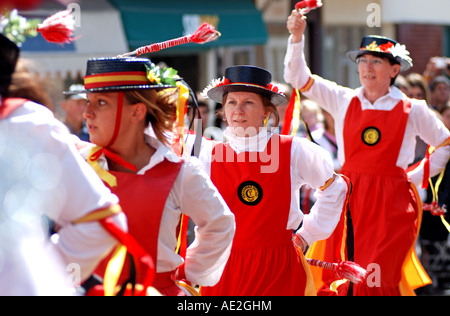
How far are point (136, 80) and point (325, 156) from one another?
4.70 feet

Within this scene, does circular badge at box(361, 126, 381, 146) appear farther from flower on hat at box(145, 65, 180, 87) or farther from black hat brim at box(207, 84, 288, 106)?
flower on hat at box(145, 65, 180, 87)

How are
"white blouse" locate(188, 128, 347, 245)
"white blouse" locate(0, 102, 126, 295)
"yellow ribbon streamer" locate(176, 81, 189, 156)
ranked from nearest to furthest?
"white blouse" locate(0, 102, 126, 295) < "yellow ribbon streamer" locate(176, 81, 189, 156) < "white blouse" locate(188, 128, 347, 245)

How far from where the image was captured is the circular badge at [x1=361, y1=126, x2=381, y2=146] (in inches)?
225

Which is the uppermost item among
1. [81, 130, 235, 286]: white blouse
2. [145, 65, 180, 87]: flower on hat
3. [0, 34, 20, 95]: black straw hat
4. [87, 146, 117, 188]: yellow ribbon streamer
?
[0, 34, 20, 95]: black straw hat

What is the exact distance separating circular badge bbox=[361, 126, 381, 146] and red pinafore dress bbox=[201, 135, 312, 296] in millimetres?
1693

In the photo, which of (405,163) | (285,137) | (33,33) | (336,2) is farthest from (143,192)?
(336,2)

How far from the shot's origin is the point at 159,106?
330cm

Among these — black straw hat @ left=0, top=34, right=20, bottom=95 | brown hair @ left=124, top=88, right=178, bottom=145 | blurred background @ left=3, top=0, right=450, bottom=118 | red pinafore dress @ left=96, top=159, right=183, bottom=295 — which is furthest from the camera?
blurred background @ left=3, top=0, right=450, bottom=118

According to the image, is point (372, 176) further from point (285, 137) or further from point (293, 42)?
point (285, 137)

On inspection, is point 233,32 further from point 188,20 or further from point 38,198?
point 38,198

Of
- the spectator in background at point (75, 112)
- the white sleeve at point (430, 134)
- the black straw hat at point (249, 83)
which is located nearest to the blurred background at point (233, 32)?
the spectator in background at point (75, 112)

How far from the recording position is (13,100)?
7.64 ft

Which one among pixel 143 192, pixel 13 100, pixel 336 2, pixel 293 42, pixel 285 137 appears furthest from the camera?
pixel 336 2

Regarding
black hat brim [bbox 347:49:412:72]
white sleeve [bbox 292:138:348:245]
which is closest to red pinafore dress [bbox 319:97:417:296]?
black hat brim [bbox 347:49:412:72]
